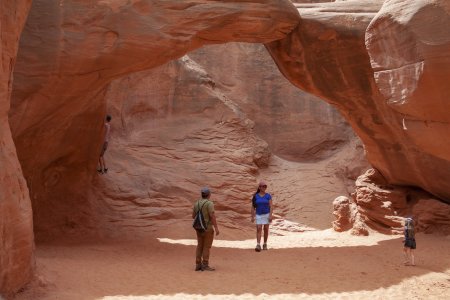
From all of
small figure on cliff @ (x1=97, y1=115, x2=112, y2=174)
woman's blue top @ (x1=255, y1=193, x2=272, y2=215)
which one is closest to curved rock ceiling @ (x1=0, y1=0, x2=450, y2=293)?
small figure on cliff @ (x1=97, y1=115, x2=112, y2=174)

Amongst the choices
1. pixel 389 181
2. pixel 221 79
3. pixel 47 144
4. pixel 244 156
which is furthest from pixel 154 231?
pixel 221 79

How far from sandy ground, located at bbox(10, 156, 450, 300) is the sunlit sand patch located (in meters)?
0.02

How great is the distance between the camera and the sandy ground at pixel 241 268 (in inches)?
306

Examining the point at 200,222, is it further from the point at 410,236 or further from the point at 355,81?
the point at 355,81

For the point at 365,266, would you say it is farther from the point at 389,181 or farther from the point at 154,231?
the point at 154,231

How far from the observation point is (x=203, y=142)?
711 inches

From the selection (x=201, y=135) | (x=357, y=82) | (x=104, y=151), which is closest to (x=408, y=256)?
(x=357, y=82)

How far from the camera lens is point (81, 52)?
986cm

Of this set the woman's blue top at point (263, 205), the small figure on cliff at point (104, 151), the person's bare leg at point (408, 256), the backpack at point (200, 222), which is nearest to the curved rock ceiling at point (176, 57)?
the small figure on cliff at point (104, 151)

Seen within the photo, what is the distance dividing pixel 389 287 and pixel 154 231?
23.9 feet

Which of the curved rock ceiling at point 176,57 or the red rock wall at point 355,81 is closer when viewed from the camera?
the curved rock ceiling at point 176,57

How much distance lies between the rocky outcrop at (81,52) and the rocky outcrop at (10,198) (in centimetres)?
230

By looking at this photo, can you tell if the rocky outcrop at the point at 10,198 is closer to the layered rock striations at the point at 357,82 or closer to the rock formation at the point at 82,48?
the rock formation at the point at 82,48

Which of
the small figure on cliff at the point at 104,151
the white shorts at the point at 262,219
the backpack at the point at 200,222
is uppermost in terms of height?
the small figure on cliff at the point at 104,151
